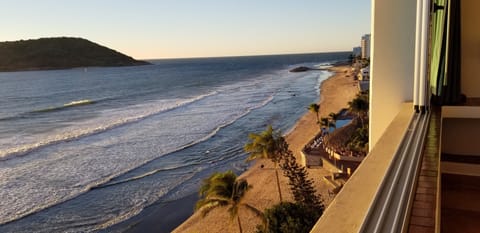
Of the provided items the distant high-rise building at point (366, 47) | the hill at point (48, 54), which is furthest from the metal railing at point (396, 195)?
the hill at point (48, 54)

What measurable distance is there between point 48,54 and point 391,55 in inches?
4295

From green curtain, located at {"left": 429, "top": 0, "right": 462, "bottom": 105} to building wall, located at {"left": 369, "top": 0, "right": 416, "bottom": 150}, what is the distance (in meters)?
0.39

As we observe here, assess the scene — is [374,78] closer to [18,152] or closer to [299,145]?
[299,145]

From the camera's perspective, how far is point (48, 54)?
98375mm

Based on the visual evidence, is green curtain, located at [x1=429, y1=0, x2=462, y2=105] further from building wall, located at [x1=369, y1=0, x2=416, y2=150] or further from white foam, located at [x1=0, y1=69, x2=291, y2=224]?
white foam, located at [x1=0, y1=69, x2=291, y2=224]

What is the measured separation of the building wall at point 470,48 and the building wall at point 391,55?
1.08 metres

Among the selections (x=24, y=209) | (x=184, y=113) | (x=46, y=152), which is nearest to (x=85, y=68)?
(x=184, y=113)

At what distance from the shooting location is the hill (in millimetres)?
94938

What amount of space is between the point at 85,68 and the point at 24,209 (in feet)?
327

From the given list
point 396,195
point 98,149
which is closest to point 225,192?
point 396,195

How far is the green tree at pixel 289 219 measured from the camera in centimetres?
832

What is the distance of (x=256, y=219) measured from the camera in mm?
11305

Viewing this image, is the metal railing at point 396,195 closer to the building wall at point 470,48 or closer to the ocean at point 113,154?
the building wall at point 470,48

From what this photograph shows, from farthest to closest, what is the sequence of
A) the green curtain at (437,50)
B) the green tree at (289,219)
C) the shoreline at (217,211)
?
the shoreline at (217,211) → the green tree at (289,219) → the green curtain at (437,50)
